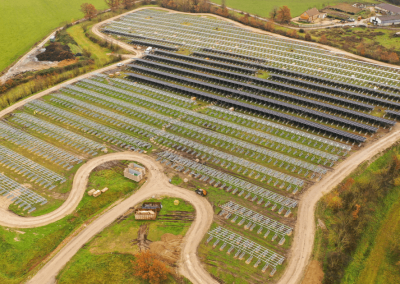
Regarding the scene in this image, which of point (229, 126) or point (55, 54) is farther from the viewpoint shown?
point (55, 54)

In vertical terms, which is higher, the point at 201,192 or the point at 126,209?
the point at 201,192

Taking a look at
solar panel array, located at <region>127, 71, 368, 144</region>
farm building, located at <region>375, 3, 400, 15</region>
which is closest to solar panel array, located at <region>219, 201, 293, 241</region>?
solar panel array, located at <region>127, 71, 368, 144</region>

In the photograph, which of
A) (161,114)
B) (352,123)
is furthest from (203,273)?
(352,123)

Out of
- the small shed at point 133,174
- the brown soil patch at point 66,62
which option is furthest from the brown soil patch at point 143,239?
the brown soil patch at point 66,62

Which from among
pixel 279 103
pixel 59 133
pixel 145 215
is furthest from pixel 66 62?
pixel 145 215

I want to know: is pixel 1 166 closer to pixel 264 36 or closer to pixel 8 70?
pixel 8 70

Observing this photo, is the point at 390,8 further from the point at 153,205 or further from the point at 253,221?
the point at 153,205

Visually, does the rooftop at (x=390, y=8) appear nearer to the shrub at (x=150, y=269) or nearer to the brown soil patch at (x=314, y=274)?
the brown soil patch at (x=314, y=274)
